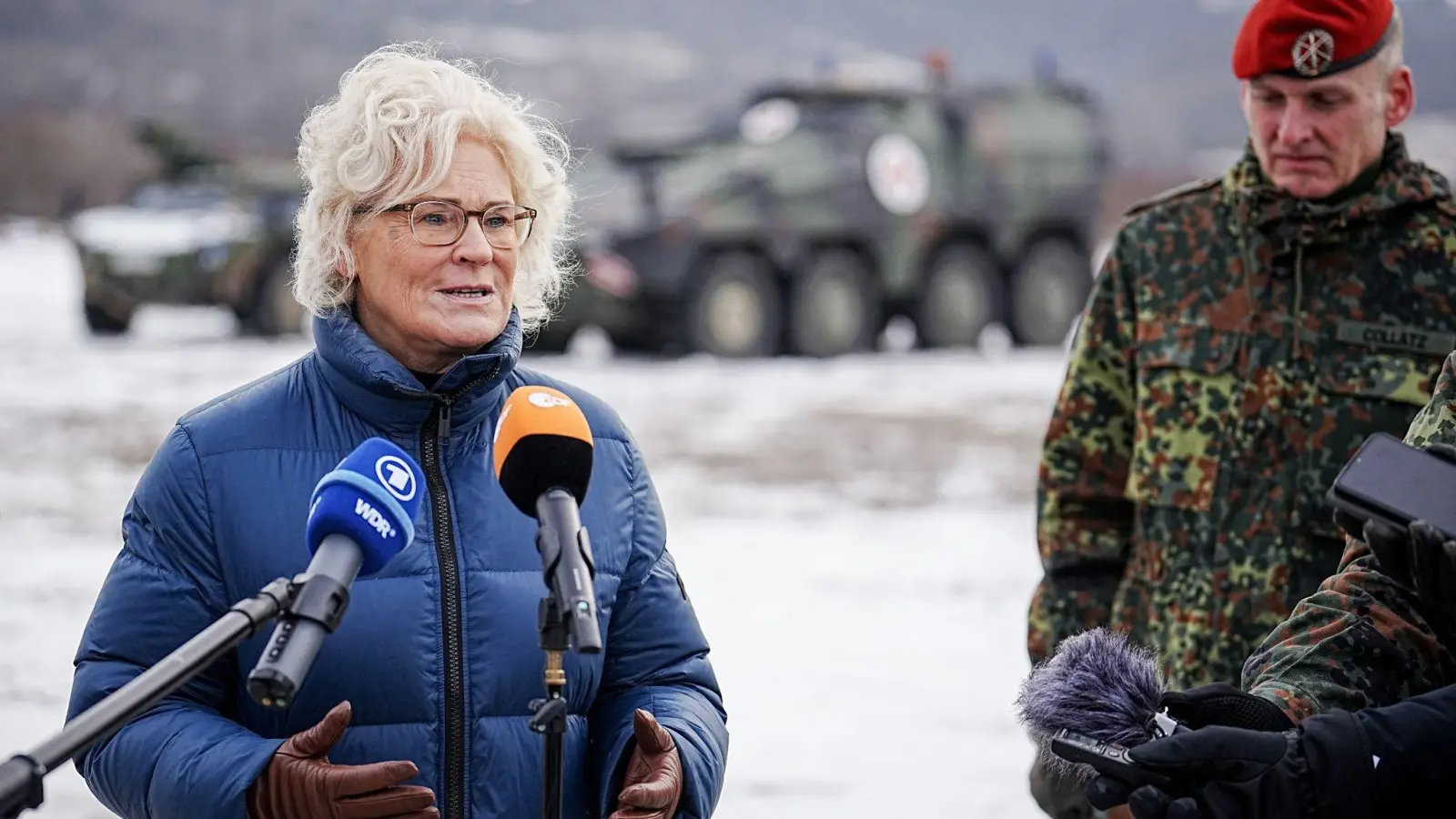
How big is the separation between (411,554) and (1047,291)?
1758 cm

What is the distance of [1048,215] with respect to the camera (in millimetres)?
19688

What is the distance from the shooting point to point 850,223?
17.9 metres

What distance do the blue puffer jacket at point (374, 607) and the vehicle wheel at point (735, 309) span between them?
46.4 ft

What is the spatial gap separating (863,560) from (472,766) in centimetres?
628

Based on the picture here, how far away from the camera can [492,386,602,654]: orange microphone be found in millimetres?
2018

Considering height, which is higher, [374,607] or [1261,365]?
[1261,365]

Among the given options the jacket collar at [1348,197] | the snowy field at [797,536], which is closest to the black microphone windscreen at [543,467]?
the jacket collar at [1348,197]

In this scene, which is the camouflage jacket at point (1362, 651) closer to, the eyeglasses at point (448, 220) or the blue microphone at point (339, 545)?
the blue microphone at point (339, 545)

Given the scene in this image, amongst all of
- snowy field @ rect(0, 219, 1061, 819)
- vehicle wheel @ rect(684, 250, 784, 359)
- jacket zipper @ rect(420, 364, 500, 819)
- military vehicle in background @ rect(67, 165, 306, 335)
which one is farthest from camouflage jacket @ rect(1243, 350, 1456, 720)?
military vehicle in background @ rect(67, 165, 306, 335)

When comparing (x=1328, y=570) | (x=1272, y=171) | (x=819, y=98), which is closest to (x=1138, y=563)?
(x=1328, y=570)

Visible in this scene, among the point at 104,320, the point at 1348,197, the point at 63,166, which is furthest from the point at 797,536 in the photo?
the point at 63,166

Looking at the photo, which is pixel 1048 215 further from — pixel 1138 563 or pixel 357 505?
pixel 357 505

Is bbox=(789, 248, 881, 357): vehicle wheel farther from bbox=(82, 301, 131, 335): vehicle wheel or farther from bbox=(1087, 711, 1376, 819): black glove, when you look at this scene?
bbox=(1087, 711, 1376, 819): black glove

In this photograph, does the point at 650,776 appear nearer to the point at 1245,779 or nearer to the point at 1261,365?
the point at 1245,779
